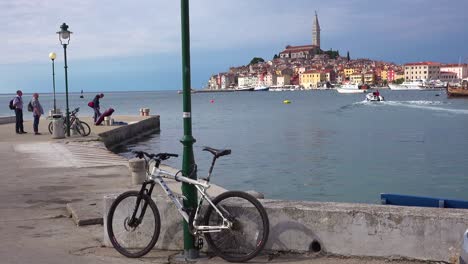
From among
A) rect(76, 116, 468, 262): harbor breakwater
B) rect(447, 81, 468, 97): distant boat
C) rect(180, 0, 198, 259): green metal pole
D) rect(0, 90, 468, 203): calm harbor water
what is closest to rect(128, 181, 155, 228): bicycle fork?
rect(76, 116, 468, 262): harbor breakwater

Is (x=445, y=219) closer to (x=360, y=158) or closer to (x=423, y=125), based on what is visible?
(x=360, y=158)

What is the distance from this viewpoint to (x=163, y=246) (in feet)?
22.1

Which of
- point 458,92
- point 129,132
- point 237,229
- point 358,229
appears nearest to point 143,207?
point 237,229

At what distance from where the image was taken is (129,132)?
116ft

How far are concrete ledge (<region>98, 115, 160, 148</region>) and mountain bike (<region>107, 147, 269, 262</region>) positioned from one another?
65.3 feet

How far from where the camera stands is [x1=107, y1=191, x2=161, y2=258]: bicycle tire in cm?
667

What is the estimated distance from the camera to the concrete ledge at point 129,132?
96.0 feet

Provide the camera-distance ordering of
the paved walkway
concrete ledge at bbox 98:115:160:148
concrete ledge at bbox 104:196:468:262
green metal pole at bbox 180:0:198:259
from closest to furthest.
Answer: concrete ledge at bbox 104:196:468:262, green metal pole at bbox 180:0:198:259, the paved walkway, concrete ledge at bbox 98:115:160:148

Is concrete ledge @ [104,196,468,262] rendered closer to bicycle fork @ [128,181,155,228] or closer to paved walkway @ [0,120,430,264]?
paved walkway @ [0,120,430,264]

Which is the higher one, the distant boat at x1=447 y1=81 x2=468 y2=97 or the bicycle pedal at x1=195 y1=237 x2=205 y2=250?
the distant boat at x1=447 y1=81 x2=468 y2=97

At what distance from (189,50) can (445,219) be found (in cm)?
323

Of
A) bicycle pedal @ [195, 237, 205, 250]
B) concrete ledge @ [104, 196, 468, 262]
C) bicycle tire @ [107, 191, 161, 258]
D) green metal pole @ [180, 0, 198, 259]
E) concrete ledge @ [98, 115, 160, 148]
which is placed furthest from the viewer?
→ concrete ledge @ [98, 115, 160, 148]

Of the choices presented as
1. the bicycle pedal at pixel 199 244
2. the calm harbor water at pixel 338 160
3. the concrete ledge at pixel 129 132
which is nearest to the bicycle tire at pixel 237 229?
the bicycle pedal at pixel 199 244

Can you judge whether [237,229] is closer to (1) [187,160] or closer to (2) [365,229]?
(1) [187,160]
